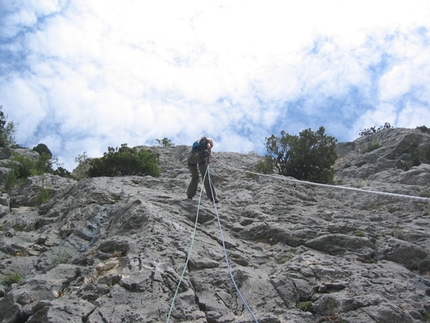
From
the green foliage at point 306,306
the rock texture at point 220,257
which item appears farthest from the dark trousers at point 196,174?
the green foliage at point 306,306

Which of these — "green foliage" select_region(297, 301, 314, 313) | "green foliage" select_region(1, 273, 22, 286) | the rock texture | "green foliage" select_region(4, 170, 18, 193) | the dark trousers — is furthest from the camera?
"green foliage" select_region(4, 170, 18, 193)

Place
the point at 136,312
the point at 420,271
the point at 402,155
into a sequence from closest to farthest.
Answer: the point at 136,312, the point at 420,271, the point at 402,155

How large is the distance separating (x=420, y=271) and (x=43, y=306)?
24.0 feet

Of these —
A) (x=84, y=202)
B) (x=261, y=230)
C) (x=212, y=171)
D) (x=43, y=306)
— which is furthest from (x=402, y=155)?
(x=43, y=306)

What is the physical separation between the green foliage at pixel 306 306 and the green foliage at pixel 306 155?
12163 millimetres

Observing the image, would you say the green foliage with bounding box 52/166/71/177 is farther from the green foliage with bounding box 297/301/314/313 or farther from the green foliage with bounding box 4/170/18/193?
the green foliage with bounding box 297/301/314/313

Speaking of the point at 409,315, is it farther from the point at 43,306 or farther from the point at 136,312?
the point at 43,306

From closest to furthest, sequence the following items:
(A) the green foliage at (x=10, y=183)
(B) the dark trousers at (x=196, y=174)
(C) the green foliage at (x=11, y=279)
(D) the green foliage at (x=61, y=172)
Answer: (C) the green foliage at (x=11, y=279) < (B) the dark trousers at (x=196, y=174) < (A) the green foliage at (x=10, y=183) < (D) the green foliage at (x=61, y=172)

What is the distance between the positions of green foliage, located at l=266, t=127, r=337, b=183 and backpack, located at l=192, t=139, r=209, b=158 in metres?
7.77

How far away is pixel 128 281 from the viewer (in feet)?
25.6

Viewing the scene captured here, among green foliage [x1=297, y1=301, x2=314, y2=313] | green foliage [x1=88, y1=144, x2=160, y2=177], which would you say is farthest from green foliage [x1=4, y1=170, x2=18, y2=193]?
green foliage [x1=297, y1=301, x2=314, y2=313]

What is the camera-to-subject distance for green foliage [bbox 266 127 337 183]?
65.4 feet

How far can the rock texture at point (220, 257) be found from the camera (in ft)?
24.1

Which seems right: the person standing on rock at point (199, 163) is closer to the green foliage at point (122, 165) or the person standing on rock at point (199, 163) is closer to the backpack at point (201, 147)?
the backpack at point (201, 147)
